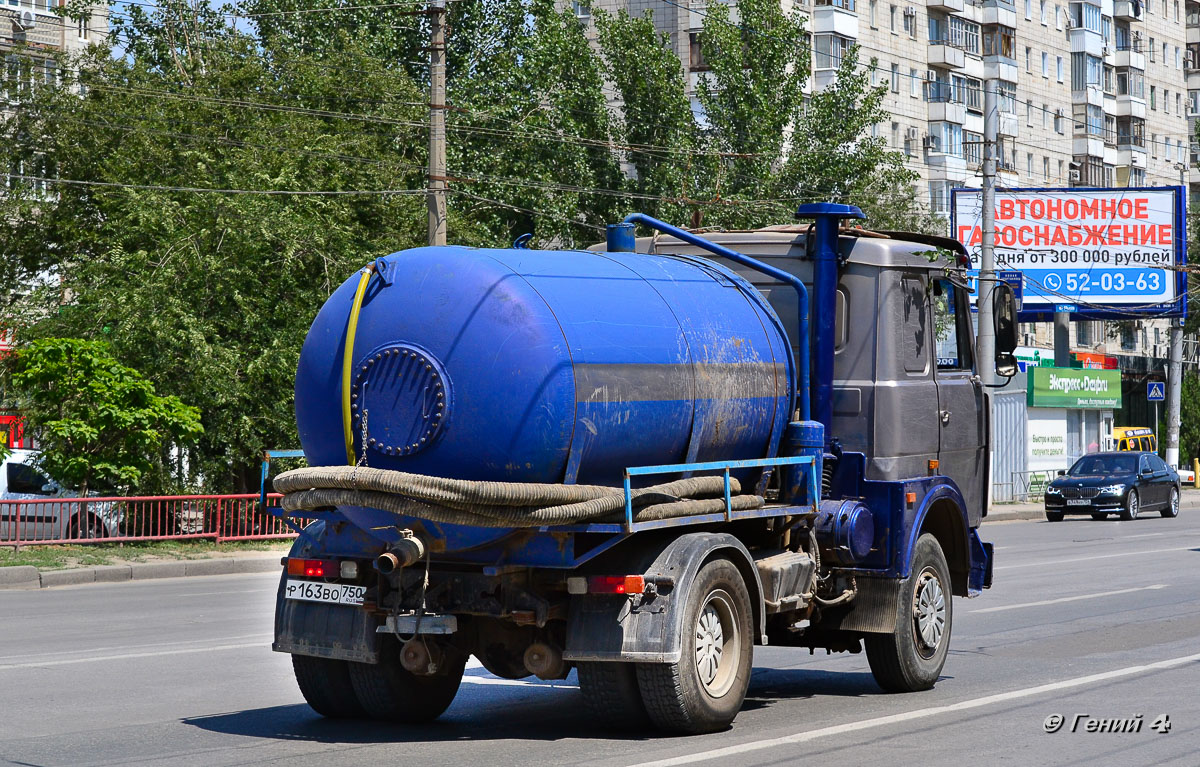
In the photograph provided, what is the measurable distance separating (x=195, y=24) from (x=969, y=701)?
1670 inches

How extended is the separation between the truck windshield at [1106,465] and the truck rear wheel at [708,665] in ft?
95.9

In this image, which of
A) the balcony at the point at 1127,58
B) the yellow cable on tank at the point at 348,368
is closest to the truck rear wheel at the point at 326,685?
the yellow cable on tank at the point at 348,368

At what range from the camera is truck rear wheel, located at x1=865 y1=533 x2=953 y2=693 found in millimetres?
9641

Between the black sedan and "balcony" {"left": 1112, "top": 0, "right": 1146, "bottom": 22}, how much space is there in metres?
53.4

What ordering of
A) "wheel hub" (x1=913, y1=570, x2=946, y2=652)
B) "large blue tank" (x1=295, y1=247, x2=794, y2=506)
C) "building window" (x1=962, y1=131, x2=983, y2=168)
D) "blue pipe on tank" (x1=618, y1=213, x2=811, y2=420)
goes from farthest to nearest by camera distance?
1. "building window" (x1=962, y1=131, x2=983, y2=168)
2. "wheel hub" (x1=913, y1=570, x2=946, y2=652)
3. "blue pipe on tank" (x1=618, y1=213, x2=811, y2=420)
4. "large blue tank" (x1=295, y1=247, x2=794, y2=506)

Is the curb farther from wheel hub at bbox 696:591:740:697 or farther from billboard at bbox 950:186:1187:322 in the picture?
billboard at bbox 950:186:1187:322

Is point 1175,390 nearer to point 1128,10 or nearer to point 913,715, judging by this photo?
point 1128,10

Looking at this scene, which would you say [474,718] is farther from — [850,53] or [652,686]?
[850,53]

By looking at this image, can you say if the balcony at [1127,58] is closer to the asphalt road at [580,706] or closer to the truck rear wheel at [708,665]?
the asphalt road at [580,706]

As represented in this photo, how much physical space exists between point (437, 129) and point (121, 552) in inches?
294

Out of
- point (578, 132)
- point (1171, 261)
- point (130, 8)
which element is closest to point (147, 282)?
point (578, 132)

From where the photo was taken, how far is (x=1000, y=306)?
416 inches

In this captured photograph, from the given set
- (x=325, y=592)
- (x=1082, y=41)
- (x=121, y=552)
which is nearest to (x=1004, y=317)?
(x=325, y=592)

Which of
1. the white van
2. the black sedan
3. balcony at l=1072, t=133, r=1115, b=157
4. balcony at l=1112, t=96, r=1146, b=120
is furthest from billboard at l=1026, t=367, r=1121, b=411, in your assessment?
balcony at l=1112, t=96, r=1146, b=120
